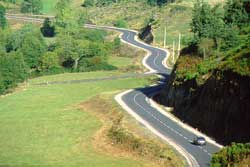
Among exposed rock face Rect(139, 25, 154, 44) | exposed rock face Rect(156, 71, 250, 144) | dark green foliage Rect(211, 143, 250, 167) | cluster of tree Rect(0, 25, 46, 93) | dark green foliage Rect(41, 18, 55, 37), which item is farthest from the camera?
dark green foliage Rect(41, 18, 55, 37)

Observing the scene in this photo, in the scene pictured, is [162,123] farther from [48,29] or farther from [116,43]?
[48,29]

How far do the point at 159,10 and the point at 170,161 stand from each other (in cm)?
13853

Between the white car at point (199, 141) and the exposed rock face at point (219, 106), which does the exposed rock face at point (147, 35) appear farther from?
the white car at point (199, 141)

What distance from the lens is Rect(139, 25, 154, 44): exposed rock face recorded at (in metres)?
178

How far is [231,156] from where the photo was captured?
44.2 meters

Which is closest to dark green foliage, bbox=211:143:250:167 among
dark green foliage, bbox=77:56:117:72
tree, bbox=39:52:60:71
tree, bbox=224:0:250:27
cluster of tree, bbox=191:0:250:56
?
cluster of tree, bbox=191:0:250:56

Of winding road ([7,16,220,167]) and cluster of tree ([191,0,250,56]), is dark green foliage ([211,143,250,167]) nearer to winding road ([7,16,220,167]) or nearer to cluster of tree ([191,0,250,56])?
winding road ([7,16,220,167])

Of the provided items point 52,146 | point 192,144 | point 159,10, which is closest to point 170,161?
point 192,144

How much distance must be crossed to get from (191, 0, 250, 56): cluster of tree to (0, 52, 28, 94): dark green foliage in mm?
43476

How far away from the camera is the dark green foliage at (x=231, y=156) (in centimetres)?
4371

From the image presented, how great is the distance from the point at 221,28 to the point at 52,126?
3508 cm

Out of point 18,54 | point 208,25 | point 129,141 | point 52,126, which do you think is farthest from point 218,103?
point 18,54

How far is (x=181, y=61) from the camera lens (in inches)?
3942

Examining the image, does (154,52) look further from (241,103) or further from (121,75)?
(241,103)
